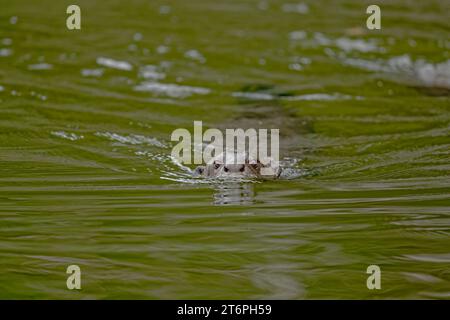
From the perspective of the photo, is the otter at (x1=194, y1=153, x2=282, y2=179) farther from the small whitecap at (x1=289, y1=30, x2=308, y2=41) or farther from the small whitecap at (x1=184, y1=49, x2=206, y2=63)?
the small whitecap at (x1=289, y1=30, x2=308, y2=41)

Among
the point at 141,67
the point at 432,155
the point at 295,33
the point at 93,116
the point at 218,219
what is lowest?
the point at 218,219

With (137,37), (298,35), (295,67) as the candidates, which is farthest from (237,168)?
(298,35)

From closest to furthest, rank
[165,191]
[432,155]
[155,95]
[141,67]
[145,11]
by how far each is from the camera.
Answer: [165,191], [432,155], [155,95], [141,67], [145,11]

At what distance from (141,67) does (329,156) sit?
4.22 m

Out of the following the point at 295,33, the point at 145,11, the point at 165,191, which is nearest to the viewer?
the point at 165,191

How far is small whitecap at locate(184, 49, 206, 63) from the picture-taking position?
11.8 metres

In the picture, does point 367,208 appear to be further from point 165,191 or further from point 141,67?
point 141,67

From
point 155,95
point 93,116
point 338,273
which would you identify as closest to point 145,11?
point 155,95

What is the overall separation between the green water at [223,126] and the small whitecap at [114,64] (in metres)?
0.04

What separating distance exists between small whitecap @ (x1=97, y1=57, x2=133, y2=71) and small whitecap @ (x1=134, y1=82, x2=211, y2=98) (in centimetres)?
80

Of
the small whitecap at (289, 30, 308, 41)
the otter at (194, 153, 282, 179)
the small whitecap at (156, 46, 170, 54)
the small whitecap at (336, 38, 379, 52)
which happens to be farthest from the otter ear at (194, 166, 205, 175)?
the small whitecap at (289, 30, 308, 41)

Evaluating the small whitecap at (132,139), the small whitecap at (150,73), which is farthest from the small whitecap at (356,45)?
Result: the small whitecap at (132,139)

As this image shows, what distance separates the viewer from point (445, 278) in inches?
171

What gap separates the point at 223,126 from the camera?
8.80 m
